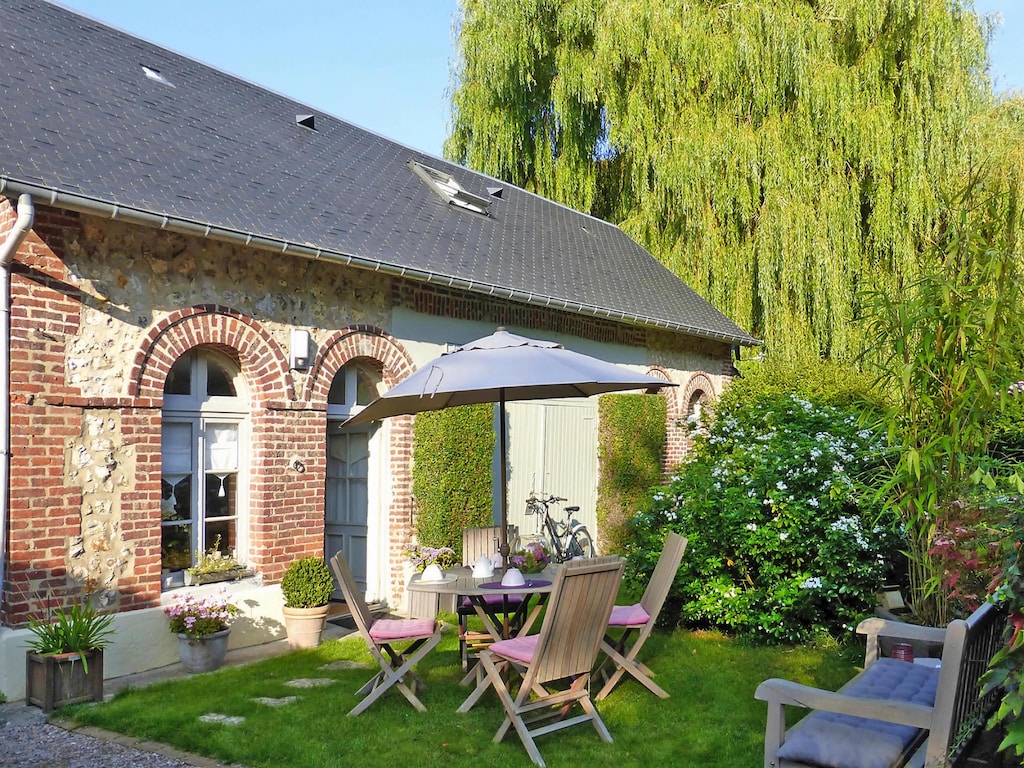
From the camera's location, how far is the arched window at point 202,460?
7168mm

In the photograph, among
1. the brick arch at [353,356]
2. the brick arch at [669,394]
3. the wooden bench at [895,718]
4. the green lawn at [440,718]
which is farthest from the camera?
the brick arch at [669,394]

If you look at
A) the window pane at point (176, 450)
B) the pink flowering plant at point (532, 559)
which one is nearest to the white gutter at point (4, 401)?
the window pane at point (176, 450)

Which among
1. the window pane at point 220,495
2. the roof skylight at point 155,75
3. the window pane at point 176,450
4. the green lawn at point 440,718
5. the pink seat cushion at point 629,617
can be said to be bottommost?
the green lawn at point 440,718

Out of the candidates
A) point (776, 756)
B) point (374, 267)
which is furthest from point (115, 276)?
point (776, 756)

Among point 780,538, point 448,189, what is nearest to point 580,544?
point 780,538

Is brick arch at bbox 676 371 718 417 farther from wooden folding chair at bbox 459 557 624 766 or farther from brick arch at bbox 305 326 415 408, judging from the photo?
wooden folding chair at bbox 459 557 624 766

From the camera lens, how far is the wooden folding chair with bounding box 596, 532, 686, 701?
225 inches

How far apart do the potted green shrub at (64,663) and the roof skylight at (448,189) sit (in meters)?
7.29

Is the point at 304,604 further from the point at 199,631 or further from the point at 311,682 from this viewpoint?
the point at 311,682

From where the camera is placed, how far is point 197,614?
668 centimetres

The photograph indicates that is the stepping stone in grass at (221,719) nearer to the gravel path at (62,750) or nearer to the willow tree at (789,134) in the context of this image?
the gravel path at (62,750)

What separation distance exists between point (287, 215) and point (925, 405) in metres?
5.37

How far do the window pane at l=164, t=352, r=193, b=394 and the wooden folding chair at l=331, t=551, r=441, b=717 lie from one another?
2481 millimetres

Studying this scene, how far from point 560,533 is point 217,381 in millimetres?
5384
